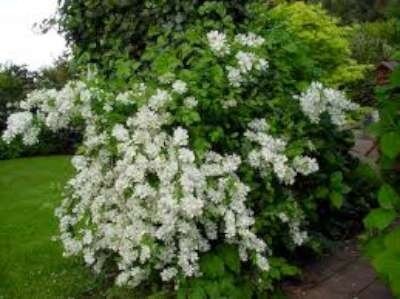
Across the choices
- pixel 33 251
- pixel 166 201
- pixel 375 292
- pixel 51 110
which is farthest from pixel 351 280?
pixel 33 251

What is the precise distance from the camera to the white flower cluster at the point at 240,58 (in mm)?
3750

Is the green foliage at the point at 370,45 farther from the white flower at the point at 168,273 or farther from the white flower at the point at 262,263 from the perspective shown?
the white flower at the point at 168,273

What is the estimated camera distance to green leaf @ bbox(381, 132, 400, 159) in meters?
2.56

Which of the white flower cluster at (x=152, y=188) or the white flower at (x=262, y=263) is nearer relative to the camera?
the white flower cluster at (x=152, y=188)

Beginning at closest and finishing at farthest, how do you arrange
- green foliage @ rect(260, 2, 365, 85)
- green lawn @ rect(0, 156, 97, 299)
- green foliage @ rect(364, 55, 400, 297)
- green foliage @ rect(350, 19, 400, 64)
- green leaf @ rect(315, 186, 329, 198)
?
1. green foliage @ rect(364, 55, 400, 297)
2. green leaf @ rect(315, 186, 329, 198)
3. green lawn @ rect(0, 156, 97, 299)
4. green foliage @ rect(260, 2, 365, 85)
5. green foliage @ rect(350, 19, 400, 64)

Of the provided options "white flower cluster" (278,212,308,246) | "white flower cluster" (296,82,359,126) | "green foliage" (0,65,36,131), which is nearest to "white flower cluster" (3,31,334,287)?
"white flower cluster" (278,212,308,246)

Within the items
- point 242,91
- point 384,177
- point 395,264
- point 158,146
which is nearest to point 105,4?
point 242,91

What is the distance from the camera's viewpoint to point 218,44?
3.81 metres

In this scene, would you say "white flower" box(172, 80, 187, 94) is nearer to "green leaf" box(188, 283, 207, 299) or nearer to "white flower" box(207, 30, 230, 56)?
"white flower" box(207, 30, 230, 56)

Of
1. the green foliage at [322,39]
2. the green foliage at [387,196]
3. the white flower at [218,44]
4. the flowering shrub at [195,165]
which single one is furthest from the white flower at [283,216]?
the green foliage at [322,39]

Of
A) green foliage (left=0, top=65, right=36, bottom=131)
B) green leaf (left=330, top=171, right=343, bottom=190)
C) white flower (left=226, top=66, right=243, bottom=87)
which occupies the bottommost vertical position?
green foliage (left=0, top=65, right=36, bottom=131)

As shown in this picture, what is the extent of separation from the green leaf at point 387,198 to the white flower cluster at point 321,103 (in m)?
1.41

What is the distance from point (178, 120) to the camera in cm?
359

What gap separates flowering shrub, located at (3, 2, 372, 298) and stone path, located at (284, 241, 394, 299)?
22 centimetres
